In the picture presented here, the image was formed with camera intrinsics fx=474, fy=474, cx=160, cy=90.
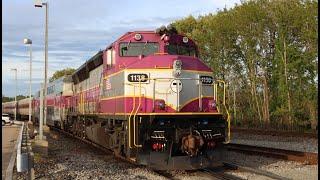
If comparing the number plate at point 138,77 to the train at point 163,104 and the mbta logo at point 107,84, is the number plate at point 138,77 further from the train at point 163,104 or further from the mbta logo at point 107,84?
the mbta logo at point 107,84

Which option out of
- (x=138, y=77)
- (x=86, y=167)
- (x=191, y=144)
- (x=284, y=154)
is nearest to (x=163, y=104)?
(x=138, y=77)

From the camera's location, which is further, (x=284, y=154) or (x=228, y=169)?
(x=284, y=154)

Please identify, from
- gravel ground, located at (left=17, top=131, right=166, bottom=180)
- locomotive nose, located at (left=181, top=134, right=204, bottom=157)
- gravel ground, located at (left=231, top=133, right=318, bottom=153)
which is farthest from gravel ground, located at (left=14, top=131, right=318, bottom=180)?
gravel ground, located at (left=231, top=133, right=318, bottom=153)

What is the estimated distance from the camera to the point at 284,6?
36688 millimetres

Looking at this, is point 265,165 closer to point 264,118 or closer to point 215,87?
point 215,87

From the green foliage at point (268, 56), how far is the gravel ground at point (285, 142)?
861cm

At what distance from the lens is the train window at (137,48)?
42.3ft

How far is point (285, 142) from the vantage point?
2164 centimetres

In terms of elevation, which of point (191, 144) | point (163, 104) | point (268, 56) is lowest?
point (191, 144)

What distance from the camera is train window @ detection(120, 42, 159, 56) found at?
12906 mm

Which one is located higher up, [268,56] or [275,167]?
[268,56]

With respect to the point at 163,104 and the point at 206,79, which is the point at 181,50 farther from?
the point at 163,104

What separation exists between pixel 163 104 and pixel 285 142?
11589 mm

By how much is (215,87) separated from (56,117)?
2040cm
